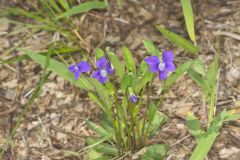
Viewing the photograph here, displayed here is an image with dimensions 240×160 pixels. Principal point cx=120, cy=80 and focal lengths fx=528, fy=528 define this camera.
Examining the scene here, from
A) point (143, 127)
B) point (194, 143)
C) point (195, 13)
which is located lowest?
point (194, 143)

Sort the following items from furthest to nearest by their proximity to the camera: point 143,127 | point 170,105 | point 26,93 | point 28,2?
point 28,2 < point 26,93 < point 170,105 < point 143,127

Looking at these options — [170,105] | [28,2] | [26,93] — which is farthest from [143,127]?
[28,2]

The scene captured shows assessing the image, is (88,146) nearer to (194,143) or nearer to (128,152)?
(128,152)

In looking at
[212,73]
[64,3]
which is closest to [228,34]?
[212,73]

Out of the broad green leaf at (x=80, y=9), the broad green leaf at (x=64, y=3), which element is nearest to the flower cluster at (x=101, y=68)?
the broad green leaf at (x=80, y=9)

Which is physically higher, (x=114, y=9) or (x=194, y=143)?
(x=114, y=9)

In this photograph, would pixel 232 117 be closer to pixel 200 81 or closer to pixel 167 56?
pixel 200 81

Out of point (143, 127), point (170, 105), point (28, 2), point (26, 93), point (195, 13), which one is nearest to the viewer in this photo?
point (143, 127)
